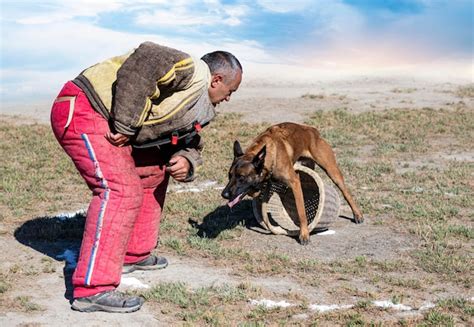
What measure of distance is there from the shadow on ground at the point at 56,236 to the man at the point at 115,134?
3.76ft

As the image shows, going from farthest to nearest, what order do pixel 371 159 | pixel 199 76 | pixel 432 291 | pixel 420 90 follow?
pixel 420 90 → pixel 371 159 → pixel 432 291 → pixel 199 76

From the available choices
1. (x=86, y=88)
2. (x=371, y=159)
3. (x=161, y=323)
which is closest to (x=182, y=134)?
(x=86, y=88)

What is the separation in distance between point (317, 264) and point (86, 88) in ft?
9.18

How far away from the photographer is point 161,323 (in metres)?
4.79

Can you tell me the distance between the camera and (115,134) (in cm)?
464

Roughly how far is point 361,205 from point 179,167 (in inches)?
168

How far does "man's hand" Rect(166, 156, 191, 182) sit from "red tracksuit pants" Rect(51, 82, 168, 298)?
0.27 m

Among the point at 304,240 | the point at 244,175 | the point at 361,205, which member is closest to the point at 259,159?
the point at 244,175

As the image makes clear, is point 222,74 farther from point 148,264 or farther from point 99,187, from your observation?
point 148,264

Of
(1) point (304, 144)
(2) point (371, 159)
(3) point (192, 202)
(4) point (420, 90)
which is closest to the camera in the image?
(1) point (304, 144)

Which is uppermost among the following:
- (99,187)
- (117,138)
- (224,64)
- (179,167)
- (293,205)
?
(224,64)

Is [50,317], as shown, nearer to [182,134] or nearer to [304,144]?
[182,134]

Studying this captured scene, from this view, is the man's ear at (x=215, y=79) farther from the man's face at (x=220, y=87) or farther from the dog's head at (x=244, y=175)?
the dog's head at (x=244, y=175)

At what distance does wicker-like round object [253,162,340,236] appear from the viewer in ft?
24.3
